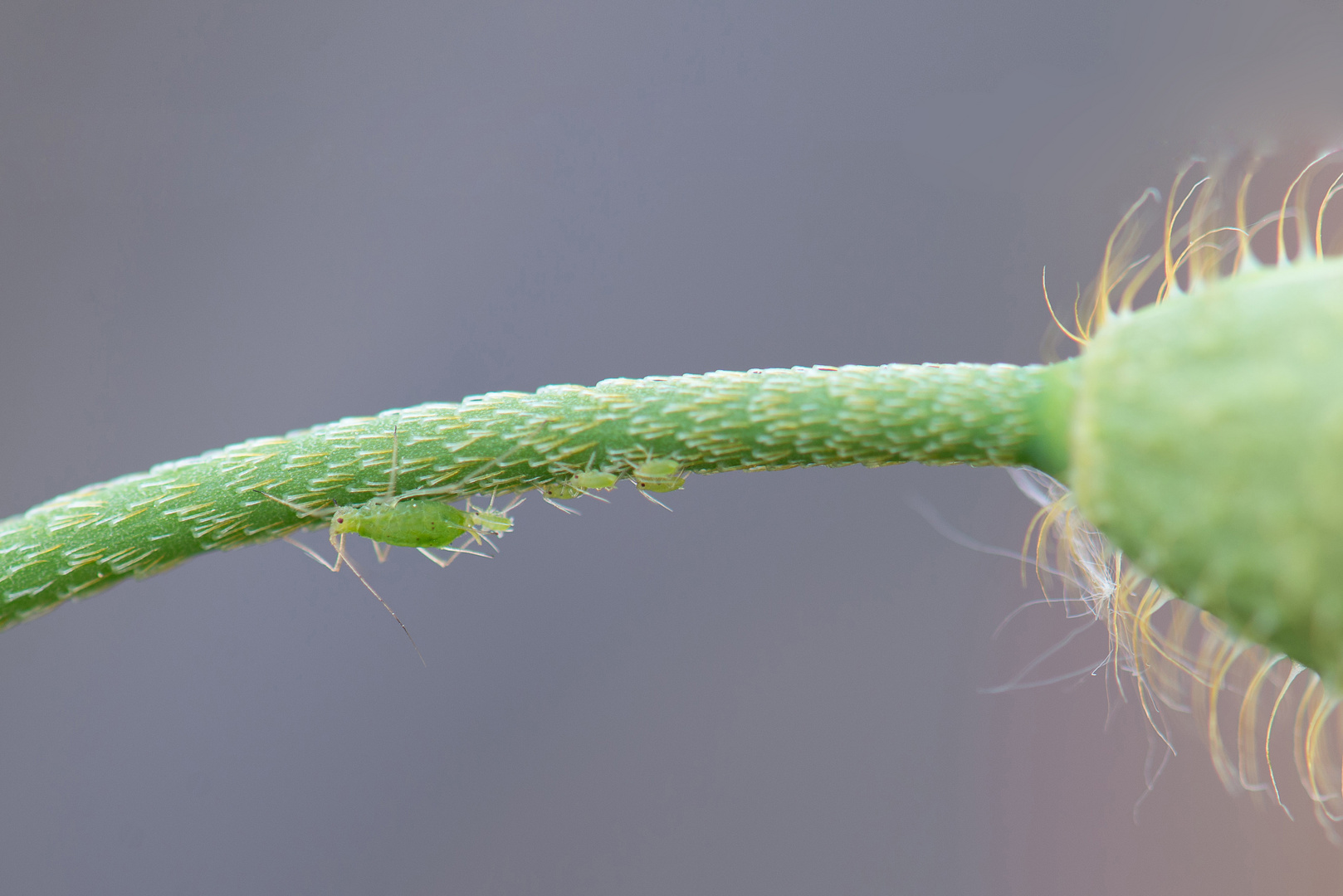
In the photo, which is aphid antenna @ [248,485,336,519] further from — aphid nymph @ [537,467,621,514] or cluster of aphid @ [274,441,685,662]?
aphid nymph @ [537,467,621,514]

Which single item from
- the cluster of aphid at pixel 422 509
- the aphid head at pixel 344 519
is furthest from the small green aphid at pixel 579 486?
the aphid head at pixel 344 519

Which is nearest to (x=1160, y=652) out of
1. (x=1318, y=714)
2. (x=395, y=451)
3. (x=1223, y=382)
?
(x=1318, y=714)

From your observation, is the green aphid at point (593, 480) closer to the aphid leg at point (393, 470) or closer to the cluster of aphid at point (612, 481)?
the cluster of aphid at point (612, 481)

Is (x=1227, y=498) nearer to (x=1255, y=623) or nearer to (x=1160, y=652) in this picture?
(x=1255, y=623)

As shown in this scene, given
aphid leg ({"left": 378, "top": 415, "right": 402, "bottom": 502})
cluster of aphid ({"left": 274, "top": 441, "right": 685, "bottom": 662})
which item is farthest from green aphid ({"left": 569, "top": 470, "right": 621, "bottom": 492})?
aphid leg ({"left": 378, "top": 415, "right": 402, "bottom": 502})

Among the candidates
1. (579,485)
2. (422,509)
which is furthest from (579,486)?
(422,509)

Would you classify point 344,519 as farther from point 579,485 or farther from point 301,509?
point 579,485
